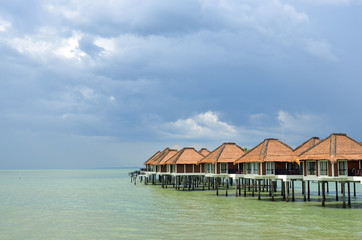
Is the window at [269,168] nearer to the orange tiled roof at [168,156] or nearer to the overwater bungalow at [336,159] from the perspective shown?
the overwater bungalow at [336,159]

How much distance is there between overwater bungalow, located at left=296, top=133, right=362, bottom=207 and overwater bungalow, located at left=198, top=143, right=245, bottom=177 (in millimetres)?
13148

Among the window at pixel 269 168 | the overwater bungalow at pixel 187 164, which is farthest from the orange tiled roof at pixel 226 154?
the window at pixel 269 168

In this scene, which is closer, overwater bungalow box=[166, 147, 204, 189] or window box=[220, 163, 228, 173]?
window box=[220, 163, 228, 173]

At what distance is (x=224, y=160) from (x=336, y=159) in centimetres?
1838

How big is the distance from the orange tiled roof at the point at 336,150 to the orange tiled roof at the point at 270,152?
3.44 metres

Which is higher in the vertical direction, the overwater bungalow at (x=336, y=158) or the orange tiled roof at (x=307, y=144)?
the orange tiled roof at (x=307, y=144)

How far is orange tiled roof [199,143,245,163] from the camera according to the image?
51.5 metres

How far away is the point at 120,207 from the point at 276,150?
1654cm

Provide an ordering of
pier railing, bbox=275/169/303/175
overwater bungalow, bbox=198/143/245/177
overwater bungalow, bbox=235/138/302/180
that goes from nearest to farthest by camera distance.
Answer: pier railing, bbox=275/169/303/175, overwater bungalow, bbox=235/138/302/180, overwater bungalow, bbox=198/143/245/177

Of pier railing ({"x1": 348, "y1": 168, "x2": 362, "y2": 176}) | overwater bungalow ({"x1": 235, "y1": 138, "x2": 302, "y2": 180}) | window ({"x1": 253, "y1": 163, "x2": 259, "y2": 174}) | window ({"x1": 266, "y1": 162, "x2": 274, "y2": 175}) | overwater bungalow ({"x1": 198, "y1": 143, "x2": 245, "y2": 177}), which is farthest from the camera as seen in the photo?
overwater bungalow ({"x1": 198, "y1": 143, "x2": 245, "y2": 177})

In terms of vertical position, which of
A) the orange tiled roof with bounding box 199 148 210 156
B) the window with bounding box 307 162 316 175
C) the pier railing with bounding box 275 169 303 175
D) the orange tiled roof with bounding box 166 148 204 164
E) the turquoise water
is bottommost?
the turquoise water

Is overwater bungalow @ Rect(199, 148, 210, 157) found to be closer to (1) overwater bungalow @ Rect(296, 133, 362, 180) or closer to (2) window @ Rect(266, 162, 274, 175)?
(2) window @ Rect(266, 162, 274, 175)

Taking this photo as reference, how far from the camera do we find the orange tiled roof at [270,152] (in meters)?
→ 41.4

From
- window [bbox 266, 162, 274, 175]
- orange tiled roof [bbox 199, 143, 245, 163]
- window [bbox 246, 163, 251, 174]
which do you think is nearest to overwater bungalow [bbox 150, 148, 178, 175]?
orange tiled roof [bbox 199, 143, 245, 163]
